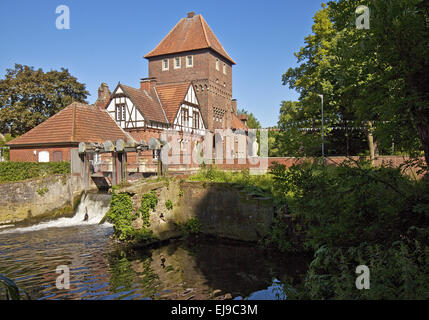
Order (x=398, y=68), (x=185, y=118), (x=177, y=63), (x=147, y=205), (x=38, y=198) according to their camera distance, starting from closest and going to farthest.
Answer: (x=398, y=68), (x=147, y=205), (x=38, y=198), (x=185, y=118), (x=177, y=63)

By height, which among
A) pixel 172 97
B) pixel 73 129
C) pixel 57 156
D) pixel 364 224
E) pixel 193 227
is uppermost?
pixel 172 97

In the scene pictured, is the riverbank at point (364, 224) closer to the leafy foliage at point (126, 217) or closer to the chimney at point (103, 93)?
the leafy foliage at point (126, 217)

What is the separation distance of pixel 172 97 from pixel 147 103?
3.61 metres

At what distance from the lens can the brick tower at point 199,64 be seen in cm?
4284

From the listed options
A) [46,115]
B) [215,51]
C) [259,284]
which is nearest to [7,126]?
[46,115]

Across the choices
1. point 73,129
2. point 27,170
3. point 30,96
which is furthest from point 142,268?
point 30,96

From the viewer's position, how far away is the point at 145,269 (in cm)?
1015

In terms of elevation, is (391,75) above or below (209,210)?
above

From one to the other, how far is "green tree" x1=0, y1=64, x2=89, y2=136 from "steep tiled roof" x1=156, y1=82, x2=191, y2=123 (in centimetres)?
1152

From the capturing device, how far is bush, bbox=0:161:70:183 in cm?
1950

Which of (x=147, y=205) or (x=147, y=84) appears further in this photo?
(x=147, y=84)

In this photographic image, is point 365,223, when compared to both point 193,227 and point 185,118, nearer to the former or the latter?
point 193,227

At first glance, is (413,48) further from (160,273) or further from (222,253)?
(222,253)

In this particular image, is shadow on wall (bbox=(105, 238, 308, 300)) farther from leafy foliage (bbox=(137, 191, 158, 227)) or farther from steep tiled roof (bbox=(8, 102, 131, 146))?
steep tiled roof (bbox=(8, 102, 131, 146))
